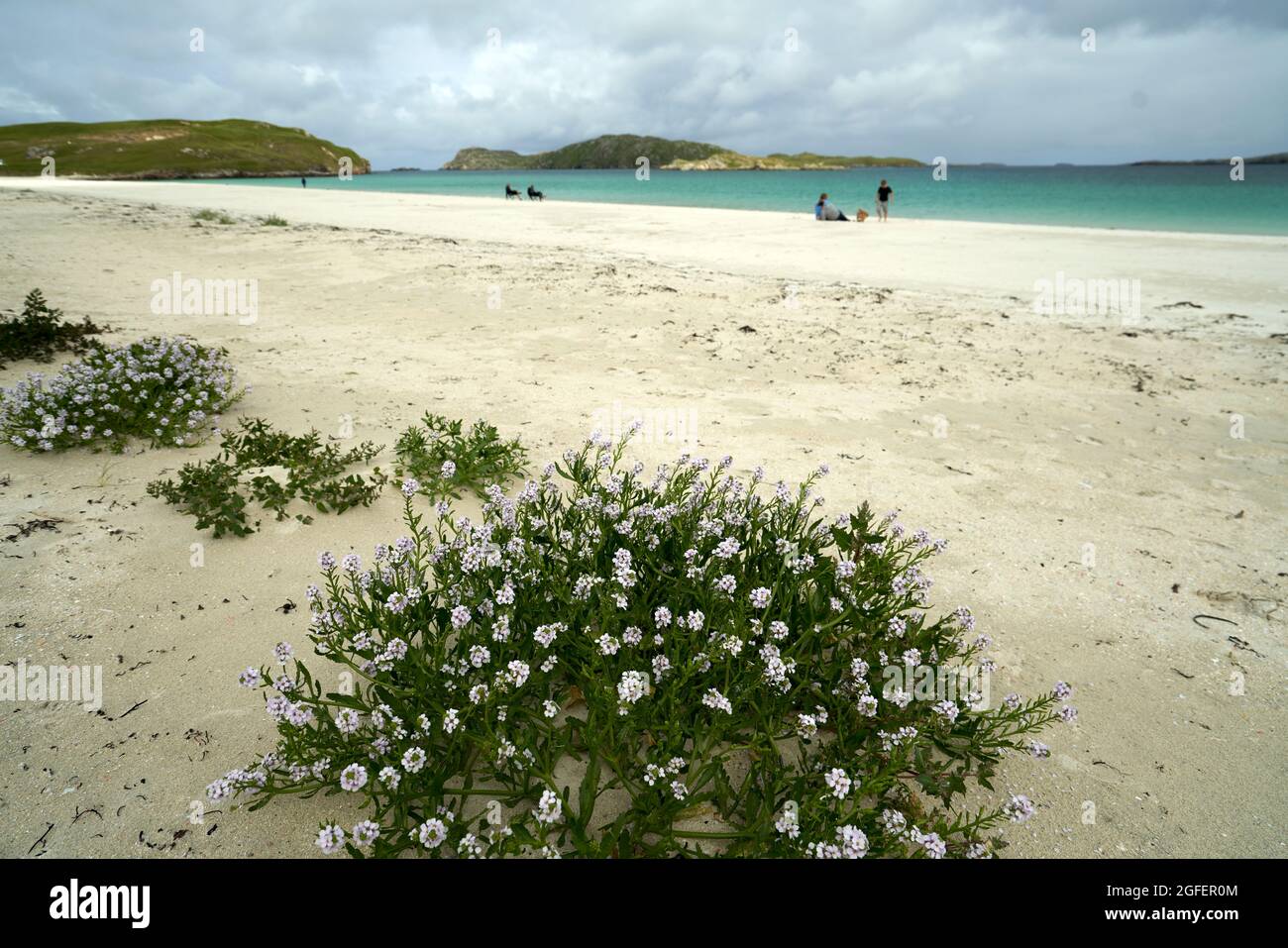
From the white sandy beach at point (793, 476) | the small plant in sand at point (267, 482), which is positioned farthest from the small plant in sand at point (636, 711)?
the small plant in sand at point (267, 482)

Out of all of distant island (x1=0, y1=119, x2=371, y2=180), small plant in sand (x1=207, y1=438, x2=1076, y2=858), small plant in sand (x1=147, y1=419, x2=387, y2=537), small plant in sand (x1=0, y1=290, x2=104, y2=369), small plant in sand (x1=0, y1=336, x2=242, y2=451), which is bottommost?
small plant in sand (x1=207, y1=438, x2=1076, y2=858)

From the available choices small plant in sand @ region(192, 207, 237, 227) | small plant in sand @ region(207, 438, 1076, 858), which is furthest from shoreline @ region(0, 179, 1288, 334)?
small plant in sand @ region(207, 438, 1076, 858)

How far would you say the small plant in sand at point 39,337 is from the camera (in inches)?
294

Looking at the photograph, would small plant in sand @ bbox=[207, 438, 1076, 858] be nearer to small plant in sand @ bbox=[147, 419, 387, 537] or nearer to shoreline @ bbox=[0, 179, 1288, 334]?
small plant in sand @ bbox=[147, 419, 387, 537]

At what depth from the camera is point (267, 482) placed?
16.1 feet

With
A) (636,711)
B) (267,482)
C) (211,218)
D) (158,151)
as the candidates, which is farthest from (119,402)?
(158,151)

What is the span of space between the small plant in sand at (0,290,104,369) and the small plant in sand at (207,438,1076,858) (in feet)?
22.5

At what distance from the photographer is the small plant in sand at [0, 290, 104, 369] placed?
7.46m

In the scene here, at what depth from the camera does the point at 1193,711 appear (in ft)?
11.5

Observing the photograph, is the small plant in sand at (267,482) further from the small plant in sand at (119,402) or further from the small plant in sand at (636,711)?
the small plant in sand at (636,711)

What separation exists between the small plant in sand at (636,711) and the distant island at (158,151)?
12112 cm
